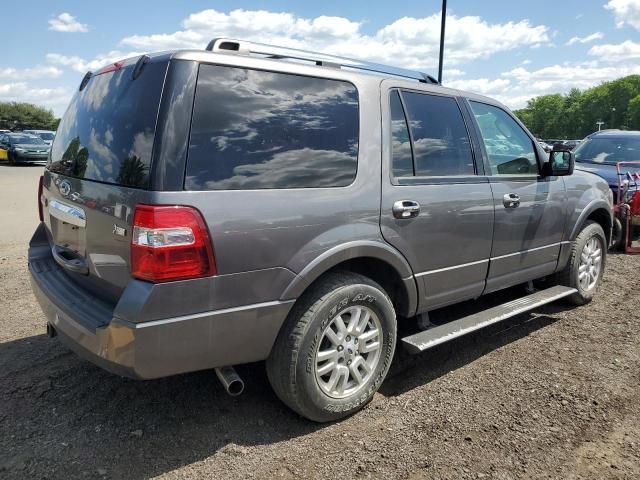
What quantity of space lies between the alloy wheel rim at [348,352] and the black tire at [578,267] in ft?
8.50

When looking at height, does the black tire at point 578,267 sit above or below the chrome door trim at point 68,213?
below

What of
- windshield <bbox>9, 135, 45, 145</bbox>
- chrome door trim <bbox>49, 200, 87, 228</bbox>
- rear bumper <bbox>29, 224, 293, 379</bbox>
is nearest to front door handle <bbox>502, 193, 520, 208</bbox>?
rear bumper <bbox>29, 224, 293, 379</bbox>

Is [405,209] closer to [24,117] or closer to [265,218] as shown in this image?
[265,218]

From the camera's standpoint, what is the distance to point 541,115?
5379 inches

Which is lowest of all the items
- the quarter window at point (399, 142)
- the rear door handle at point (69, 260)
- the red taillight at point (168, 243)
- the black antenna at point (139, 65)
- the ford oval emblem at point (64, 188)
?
the rear door handle at point (69, 260)

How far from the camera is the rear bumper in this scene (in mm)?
2352

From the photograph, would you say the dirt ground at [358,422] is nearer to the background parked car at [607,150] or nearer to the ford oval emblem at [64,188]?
the ford oval emblem at [64,188]

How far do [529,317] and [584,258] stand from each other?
812mm

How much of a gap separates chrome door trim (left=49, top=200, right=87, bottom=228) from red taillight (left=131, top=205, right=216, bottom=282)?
608 millimetres

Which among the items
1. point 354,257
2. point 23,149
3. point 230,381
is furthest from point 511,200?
point 23,149

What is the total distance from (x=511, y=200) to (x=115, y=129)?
9.23 ft

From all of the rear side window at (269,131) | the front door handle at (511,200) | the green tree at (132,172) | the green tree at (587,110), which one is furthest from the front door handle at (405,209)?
the green tree at (587,110)

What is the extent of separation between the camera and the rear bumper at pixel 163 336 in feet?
7.72

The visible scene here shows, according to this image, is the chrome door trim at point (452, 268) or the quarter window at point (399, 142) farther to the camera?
the chrome door trim at point (452, 268)
